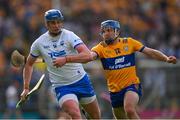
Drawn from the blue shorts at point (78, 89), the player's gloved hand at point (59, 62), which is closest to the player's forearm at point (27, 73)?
the blue shorts at point (78, 89)

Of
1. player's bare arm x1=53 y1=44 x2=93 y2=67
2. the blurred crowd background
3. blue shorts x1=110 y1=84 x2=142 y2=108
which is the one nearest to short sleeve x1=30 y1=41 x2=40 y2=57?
player's bare arm x1=53 y1=44 x2=93 y2=67

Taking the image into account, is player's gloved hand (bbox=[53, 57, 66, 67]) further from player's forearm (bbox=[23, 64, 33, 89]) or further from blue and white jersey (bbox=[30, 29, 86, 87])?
player's forearm (bbox=[23, 64, 33, 89])

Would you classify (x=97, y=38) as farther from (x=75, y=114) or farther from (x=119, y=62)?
(x=75, y=114)

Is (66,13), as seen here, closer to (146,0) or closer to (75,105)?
(146,0)

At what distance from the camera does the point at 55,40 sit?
13.4 m

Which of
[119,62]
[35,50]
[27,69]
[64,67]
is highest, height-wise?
[35,50]

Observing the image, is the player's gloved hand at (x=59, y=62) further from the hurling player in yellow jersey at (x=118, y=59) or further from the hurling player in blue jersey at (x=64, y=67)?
the hurling player in yellow jersey at (x=118, y=59)

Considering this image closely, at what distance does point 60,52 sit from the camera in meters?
13.3

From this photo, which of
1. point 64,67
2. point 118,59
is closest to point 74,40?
point 64,67

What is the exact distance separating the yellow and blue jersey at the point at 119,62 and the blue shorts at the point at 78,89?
2.97ft

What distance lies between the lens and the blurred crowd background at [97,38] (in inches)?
925

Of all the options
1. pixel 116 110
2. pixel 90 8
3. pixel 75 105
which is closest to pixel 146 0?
pixel 90 8

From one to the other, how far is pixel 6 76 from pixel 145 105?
395cm

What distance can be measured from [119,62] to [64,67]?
1.38m
